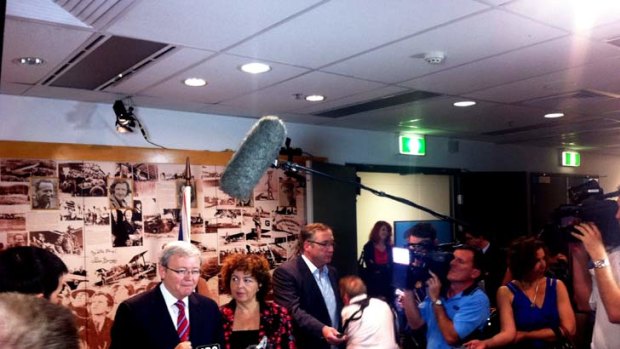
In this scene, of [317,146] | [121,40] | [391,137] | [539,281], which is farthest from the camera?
[391,137]

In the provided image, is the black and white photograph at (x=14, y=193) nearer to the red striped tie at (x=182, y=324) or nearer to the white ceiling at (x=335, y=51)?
the white ceiling at (x=335, y=51)

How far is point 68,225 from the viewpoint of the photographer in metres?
3.82

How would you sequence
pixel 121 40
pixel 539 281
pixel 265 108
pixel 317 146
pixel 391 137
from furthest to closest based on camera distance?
pixel 391 137 → pixel 317 146 → pixel 265 108 → pixel 539 281 → pixel 121 40

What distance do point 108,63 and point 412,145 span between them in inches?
156

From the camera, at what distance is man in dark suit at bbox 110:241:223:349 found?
225 cm

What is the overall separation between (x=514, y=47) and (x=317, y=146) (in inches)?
110

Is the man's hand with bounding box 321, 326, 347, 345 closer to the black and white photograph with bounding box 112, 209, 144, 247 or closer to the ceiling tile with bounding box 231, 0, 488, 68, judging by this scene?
the ceiling tile with bounding box 231, 0, 488, 68

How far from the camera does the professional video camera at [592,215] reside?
2203 mm

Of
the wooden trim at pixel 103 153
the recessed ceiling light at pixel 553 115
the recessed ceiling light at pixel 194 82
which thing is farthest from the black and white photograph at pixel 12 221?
the recessed ceiling light at pixel 553 115

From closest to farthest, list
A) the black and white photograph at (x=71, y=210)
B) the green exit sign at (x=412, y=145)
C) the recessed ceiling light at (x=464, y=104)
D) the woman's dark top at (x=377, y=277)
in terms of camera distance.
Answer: the black and white photograph at (x=71, y=210), the recessed ceiling light at (x=464, y=104), the woman's dark top at (x=377, y=277), the green exit sign at (x=412, y=145)

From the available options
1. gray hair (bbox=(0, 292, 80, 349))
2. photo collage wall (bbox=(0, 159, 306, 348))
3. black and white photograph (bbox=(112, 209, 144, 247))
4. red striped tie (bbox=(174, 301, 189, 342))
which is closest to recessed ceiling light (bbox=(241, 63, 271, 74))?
photo collage wall (bbox=(0, 159, 306, 348))

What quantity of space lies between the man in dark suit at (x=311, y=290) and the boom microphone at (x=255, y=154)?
1.45 meters

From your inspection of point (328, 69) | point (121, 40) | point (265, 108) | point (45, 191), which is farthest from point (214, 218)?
point (121, 40)

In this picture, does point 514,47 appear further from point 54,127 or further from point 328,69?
point 54,127
